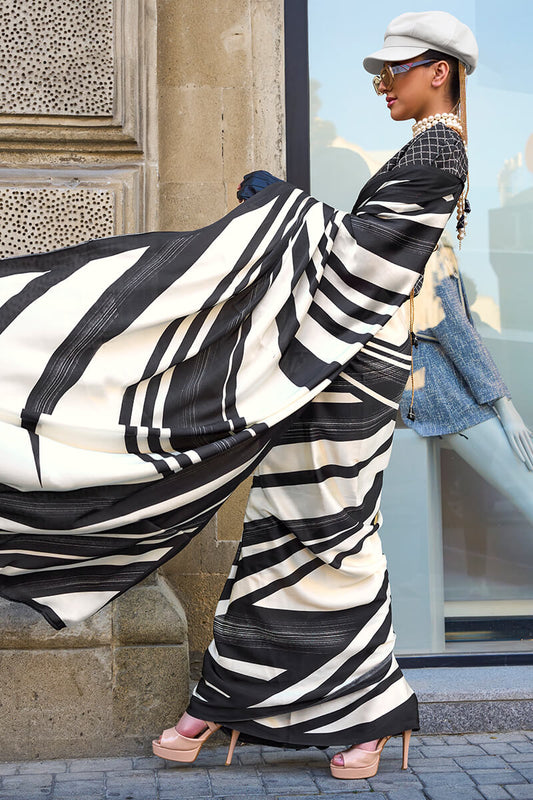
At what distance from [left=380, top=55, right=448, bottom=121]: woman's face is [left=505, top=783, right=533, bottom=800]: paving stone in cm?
208

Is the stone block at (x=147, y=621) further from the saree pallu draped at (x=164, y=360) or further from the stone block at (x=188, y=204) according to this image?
the stone block at (x=188, y=204)

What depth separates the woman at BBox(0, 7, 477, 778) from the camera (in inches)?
95.0

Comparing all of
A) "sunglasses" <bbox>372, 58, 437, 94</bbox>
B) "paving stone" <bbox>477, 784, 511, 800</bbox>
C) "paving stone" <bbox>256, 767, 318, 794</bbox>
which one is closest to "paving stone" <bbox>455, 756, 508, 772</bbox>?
"paving stone" <bbox>477, 784, 511, 800</bbox>

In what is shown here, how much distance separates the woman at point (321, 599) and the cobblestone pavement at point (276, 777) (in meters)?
0.08

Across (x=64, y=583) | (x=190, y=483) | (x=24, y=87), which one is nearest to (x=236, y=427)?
(x=190, y=483)

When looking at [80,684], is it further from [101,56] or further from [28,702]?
[101,56]

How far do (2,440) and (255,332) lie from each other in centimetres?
76

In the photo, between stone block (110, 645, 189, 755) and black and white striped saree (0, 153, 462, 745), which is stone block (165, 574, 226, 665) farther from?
black and white striped saree (0, 153, 462, 745)

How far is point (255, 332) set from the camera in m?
2.63

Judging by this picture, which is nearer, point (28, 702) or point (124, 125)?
point (28, 702)

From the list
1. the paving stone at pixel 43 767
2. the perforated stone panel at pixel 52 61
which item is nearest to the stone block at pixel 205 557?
the paving stone at pixel 43 767

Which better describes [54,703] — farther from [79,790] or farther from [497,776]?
[497,776]

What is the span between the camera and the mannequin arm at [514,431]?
3.94 m

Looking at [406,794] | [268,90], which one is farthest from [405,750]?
[268,90]
